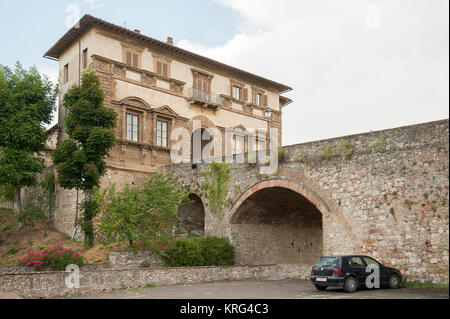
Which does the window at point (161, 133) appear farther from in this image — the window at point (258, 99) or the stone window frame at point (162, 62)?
the window at point (258, 99)

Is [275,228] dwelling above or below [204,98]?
below

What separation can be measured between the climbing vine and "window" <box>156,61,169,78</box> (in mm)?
6926

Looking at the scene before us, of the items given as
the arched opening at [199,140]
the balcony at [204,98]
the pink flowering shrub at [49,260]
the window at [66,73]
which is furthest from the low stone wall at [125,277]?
the window at [66,73]

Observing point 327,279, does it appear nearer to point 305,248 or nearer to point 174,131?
point 305,248

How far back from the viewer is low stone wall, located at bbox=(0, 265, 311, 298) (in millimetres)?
13672

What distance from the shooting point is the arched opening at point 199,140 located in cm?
2941

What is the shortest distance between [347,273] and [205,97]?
57.6 ft

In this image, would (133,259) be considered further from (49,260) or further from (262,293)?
(262,293)

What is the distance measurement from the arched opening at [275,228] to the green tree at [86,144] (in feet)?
22.3

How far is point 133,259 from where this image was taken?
19438 millimetres

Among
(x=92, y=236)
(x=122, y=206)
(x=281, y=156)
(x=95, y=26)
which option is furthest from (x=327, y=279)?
(x=95, y=26)

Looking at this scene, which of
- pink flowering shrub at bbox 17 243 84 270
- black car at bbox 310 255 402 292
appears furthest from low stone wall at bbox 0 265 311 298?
black car at bbox 310 255 402 292

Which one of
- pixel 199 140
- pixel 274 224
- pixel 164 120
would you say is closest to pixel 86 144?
pixel 164 120

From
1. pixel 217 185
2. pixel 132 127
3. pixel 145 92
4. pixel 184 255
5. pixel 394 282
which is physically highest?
pixel 145 92
